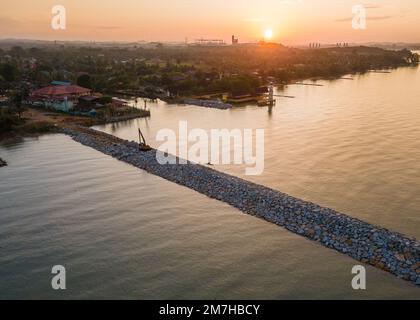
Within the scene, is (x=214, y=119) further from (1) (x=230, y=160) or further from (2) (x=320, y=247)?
(2) (x=320, y=247)

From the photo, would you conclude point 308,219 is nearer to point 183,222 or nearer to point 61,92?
point 183,222

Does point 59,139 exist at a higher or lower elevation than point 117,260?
higher

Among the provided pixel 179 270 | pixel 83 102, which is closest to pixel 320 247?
pixel 179 270
